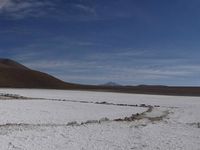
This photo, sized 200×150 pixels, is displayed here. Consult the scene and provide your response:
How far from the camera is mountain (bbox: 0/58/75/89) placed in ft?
257

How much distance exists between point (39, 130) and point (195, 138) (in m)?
5.67

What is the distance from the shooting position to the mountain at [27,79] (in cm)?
7838

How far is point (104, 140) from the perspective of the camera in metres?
11.9

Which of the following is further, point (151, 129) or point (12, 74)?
point (12, 74)

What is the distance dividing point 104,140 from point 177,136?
3.02m

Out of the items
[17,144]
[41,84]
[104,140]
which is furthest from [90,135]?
[41,84]

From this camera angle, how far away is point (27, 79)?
81.9 metres

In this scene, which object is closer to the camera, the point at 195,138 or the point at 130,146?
the point at 130,146

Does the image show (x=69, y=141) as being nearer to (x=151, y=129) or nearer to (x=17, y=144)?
(x=17, y=144)

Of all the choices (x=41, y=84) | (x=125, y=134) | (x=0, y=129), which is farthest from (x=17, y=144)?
(x=41, y=84)

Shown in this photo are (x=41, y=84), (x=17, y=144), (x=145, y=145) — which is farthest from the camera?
(x=41, y=84)

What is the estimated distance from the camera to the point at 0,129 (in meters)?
12.9

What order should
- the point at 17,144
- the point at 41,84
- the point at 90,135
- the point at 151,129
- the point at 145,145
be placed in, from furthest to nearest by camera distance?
the point at 41,84
the point at 151,129
the point at 90,135
the point at 145,145
the point at 17,144

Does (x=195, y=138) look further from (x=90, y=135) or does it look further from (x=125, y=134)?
(x=90, y=135)
